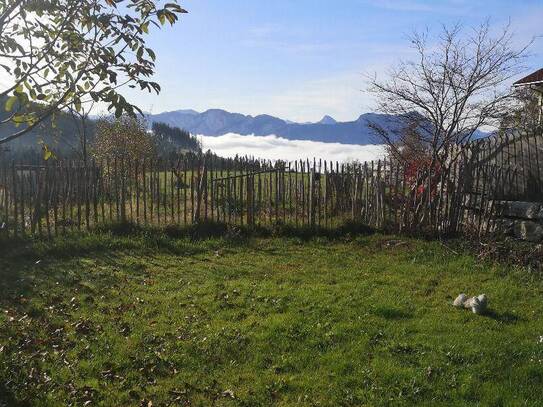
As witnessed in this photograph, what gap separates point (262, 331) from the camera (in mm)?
5844

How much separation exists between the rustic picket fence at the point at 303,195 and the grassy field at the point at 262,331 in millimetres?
1396

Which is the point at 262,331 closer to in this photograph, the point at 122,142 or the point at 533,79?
the point at 533,79

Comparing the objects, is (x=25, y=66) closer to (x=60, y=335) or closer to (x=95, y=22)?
(x=95, y=22)

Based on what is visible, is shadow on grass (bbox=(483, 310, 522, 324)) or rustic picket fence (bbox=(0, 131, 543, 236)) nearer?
shadow on grass (bbox=(483, 310, 522, 324))

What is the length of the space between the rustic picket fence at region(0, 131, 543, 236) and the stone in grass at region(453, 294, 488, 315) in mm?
3809

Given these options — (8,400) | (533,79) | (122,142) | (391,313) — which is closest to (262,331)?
(391,313)

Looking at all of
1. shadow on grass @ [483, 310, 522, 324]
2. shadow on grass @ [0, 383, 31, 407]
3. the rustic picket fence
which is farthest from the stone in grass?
shadow on grass @ [0, 383, 31, 407]

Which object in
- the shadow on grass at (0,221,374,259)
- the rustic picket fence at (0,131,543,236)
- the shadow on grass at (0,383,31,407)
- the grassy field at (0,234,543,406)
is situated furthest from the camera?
the rustic picket fence at (0,131,543,236)

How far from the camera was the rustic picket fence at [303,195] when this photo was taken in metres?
10.5

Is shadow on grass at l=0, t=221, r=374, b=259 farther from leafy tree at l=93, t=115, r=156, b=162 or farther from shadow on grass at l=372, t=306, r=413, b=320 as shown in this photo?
leafy tree at l=93, t=115, r=156, b=162

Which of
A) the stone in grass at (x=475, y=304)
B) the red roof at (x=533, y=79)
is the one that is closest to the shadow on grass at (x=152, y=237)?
the stone in grass at (x=475, y=304)

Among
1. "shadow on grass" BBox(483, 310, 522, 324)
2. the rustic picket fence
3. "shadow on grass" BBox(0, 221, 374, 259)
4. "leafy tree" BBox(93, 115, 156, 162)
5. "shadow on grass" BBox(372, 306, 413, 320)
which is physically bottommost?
"shadow on grass" BBox(483, 310, 522, 324)

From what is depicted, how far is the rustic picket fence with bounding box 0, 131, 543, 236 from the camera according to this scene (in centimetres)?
1045

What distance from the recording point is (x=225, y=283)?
25.4 ft
